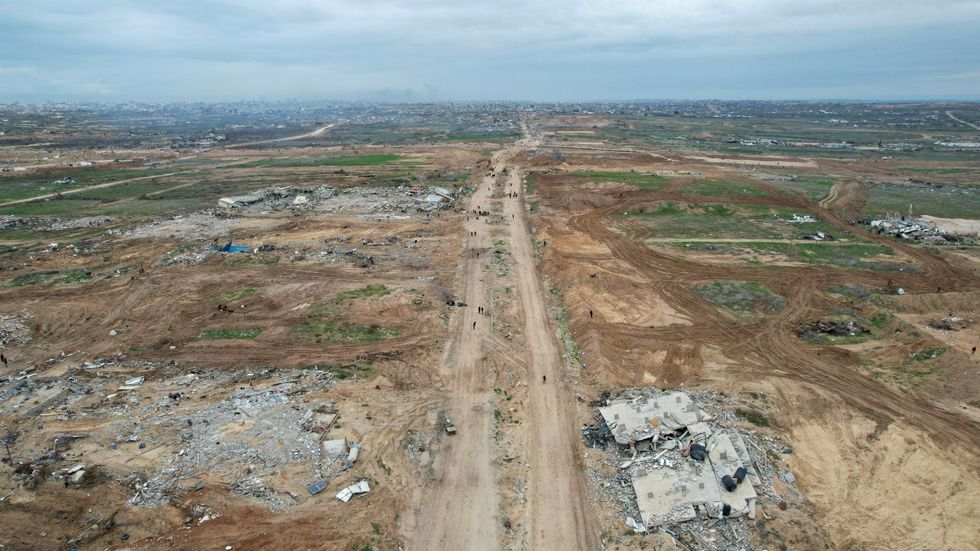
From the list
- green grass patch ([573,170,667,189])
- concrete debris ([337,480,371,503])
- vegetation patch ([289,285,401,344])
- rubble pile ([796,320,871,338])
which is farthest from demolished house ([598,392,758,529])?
green grass patch ([573,170,667,189])

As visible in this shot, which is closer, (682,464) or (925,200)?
(682,464)

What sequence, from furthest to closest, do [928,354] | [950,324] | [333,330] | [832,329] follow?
1. [333,330]
2. [832,329]
3. [950,324]
4. [928,354]

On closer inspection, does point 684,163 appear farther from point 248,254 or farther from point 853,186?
point 248,254

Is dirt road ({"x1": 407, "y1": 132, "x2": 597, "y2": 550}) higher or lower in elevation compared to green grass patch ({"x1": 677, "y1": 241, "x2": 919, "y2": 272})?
lower

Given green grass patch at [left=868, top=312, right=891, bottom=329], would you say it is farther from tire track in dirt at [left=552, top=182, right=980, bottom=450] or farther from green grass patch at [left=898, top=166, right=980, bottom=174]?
green grass patch at [left=898, top=166, right=980, bottom=174]

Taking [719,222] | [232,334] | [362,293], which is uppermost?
[719,222]

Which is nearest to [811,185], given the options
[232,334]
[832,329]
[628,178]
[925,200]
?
[925,200]

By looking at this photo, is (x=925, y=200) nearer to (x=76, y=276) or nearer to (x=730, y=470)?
(x=730, y=470)

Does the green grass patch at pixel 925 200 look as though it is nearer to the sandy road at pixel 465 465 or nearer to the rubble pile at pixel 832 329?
the rubble pile at pixel 832 329
